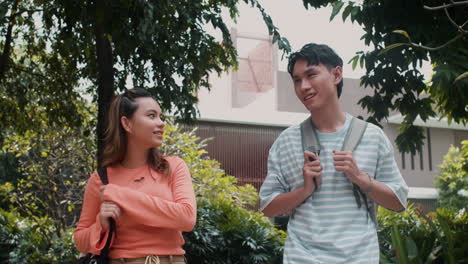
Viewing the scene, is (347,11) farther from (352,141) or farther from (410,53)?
(352,141)

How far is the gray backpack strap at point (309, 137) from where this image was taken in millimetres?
2301

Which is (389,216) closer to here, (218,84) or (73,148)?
(73,148)

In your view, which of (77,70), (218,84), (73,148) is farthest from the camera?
(218,84)

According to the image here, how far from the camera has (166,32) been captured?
19.2 feet

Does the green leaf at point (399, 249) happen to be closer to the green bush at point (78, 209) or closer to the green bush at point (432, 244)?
the green bush at point (432, 244)

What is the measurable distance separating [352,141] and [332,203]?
0.26 m

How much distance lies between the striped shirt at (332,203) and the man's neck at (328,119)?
0.03 m

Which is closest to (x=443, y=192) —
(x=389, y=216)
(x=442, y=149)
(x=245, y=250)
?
(x=442, y=149)

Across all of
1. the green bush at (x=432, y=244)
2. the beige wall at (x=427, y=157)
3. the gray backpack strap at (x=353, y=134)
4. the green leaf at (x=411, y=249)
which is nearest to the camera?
the gray backpack strap at (x=353, y=134)

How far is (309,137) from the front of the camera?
2.36m

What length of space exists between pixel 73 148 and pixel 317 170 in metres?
11.0

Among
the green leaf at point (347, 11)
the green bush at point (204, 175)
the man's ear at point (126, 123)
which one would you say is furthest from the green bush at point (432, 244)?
the green bush at point (204, 175)

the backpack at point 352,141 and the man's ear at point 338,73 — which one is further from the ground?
the man's ear at point 338,73

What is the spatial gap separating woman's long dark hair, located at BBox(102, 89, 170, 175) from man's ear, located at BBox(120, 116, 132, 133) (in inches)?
0.5
